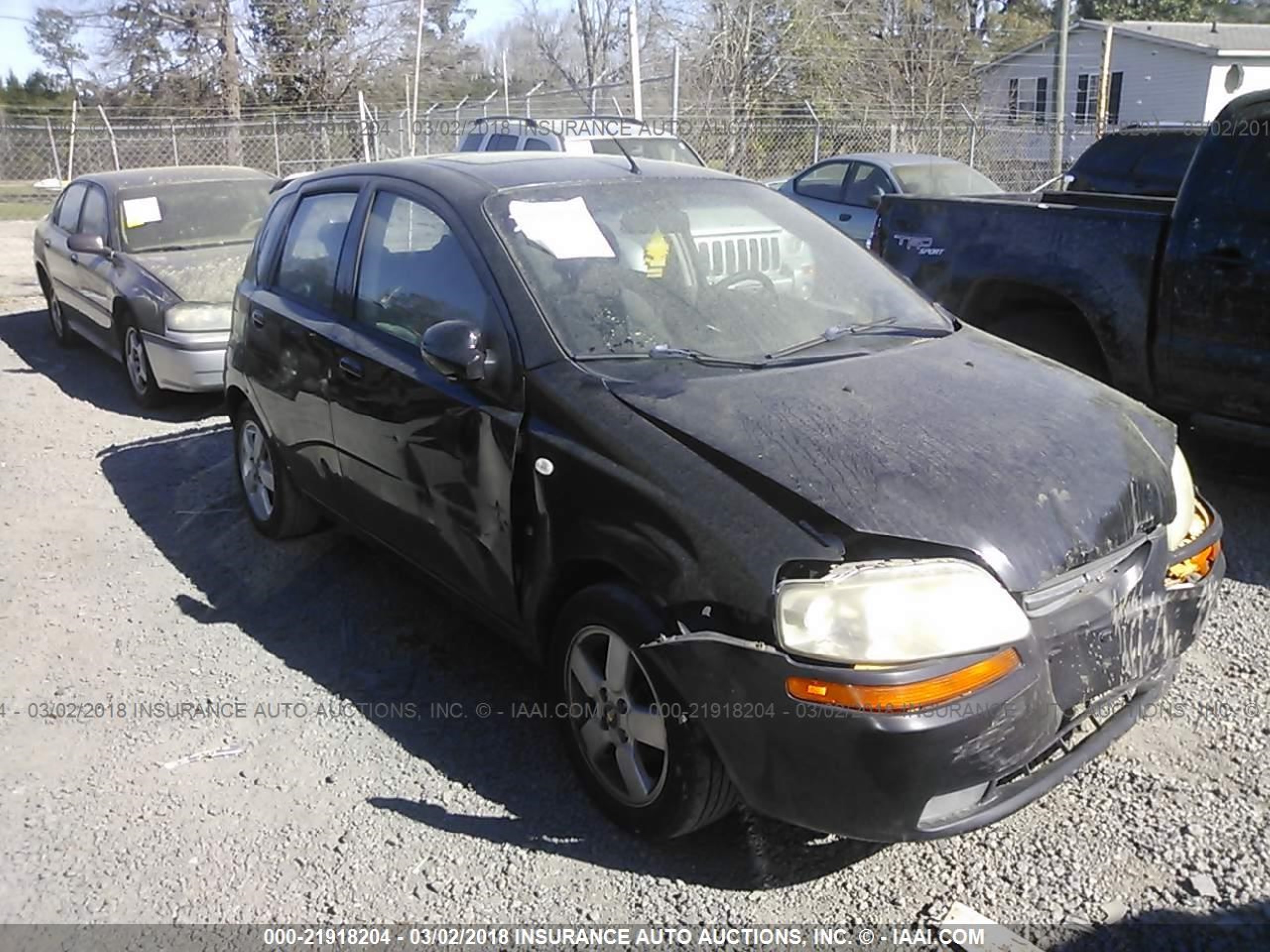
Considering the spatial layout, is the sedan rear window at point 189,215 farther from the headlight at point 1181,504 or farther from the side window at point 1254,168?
the headlight at point 1181,504

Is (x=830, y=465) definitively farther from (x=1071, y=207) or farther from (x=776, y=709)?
(x=1071, y=207)

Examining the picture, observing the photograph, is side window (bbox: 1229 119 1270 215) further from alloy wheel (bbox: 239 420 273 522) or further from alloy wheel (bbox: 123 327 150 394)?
alloy wheel (bbox: 123 327 150 394)

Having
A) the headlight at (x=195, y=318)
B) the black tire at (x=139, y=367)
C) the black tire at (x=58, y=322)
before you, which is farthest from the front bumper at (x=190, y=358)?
Result: the black tire at (x=58, y=322)

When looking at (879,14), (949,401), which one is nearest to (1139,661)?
(949,401)

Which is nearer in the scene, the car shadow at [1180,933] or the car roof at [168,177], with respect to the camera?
the car shadow at [1180,933]

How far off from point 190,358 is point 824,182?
8.22 m

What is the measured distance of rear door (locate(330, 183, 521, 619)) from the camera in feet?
11.1

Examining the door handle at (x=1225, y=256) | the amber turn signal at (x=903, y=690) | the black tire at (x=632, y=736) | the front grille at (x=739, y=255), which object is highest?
the front grille at (x=739, y=255)

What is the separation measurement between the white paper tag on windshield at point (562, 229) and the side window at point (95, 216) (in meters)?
6.16

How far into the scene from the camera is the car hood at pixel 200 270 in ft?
25.4

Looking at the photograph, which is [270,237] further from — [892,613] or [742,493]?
[892,613]

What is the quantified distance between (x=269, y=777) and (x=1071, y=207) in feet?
15.3

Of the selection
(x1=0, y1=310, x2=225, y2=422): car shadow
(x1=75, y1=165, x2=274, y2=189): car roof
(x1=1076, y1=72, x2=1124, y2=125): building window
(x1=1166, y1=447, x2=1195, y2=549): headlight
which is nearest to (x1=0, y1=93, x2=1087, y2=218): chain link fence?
(x1=1076, y1=72, x2=1124, y2=125): building window

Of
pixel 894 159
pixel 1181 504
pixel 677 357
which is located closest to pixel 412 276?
pixel 677 357
